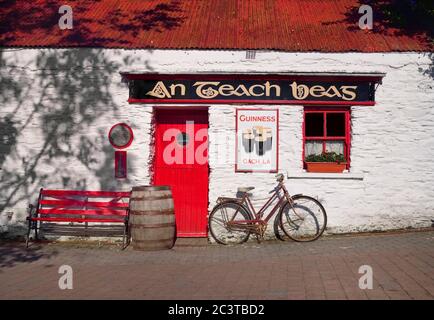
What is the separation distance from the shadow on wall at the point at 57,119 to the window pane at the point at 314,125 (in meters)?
3.42

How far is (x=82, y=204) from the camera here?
9.55 metres

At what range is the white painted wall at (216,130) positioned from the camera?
31.8ft

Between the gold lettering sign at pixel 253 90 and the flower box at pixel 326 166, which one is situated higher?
the gold lettering sign at pixel 253 90

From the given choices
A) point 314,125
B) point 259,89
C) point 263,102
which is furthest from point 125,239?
point 314,125

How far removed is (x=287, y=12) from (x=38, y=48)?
5.04 m

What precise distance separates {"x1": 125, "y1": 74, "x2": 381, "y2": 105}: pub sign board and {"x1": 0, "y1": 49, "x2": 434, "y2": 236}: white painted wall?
0.16 meters

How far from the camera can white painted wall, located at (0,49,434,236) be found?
9703 millimetres

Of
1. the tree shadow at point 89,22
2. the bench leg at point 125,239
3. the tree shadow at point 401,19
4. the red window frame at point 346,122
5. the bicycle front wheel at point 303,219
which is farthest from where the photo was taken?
the tree shadow at point 401,19

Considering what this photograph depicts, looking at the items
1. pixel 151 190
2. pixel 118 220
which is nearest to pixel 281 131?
pixel 151 190

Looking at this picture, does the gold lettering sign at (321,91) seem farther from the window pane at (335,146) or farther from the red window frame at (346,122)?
the window pane at (335,146)

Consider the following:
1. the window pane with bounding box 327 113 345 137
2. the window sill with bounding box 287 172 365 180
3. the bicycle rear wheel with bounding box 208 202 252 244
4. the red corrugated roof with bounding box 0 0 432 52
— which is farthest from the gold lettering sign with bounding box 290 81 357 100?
the bicycle rear wheel with bounding box 208 202 252 244

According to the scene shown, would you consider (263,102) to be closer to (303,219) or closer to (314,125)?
(314,125)

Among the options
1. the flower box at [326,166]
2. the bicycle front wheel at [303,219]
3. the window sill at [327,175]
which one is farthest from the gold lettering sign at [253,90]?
the bicycle front wheel at [303,219]
